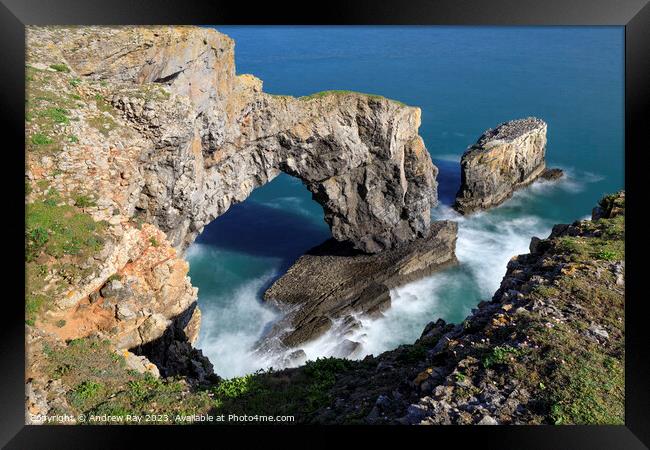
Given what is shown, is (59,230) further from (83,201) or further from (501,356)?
(501,356)

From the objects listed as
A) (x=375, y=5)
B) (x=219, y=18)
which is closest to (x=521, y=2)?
(x=375, y=5)

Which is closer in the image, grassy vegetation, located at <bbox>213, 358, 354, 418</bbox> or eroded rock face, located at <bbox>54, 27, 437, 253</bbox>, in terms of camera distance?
grassy vegetation, located at <bbox>213, 358, 354, 418</bbox>

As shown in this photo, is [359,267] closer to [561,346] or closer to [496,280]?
[496,280]

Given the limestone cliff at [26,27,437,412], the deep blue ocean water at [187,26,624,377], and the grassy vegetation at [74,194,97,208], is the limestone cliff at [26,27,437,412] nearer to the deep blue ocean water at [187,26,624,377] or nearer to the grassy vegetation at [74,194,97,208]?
the grassy vegetation at [74,194,97,208]

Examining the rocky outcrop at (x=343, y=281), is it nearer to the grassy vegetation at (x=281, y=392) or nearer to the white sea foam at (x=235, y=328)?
the white sea foam at (x=235, y=328)

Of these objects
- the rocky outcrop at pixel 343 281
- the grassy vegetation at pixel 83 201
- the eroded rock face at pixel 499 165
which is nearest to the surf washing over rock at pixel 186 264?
the grassy vegetation at pixel 83 201

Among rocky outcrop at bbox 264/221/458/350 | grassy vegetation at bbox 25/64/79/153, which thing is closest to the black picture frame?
grassy vegetation at bbox 25/64/79/153
